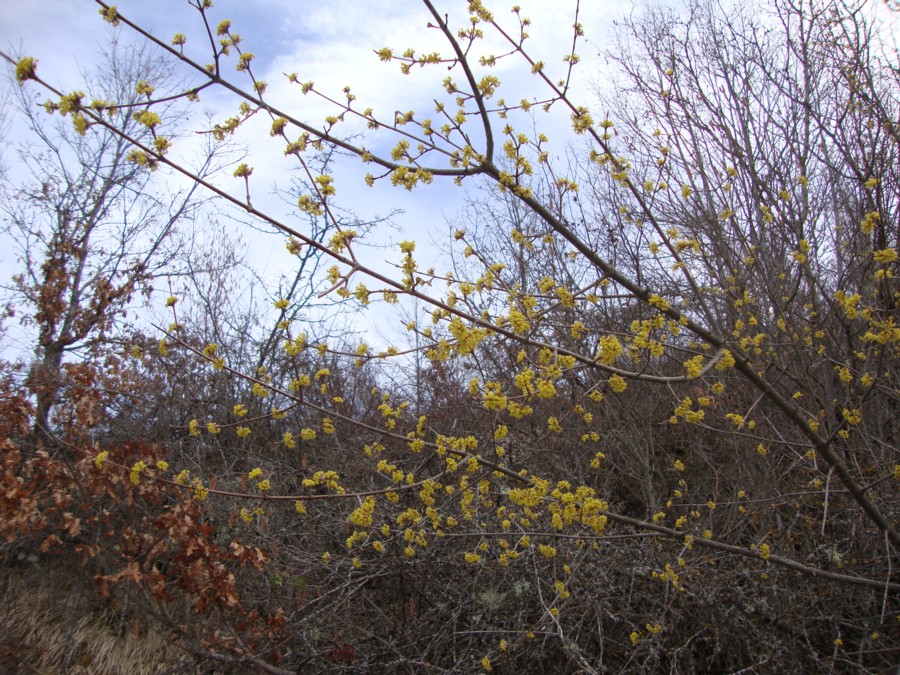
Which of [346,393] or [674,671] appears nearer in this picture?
[674,671]

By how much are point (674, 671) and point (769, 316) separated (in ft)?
10.4

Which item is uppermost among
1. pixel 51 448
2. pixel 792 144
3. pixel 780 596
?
pixel 792 144

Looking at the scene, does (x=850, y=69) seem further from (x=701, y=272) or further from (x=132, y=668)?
(x=132, y=668)

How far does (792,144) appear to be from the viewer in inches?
215

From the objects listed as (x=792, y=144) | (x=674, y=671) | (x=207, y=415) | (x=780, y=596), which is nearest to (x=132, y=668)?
(x=207, y=415)

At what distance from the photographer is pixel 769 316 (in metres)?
5.08

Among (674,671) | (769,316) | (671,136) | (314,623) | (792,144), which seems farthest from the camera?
(671,136)

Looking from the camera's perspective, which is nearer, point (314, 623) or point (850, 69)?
point (314, 623)

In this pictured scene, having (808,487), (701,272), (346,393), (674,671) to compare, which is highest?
(701,272)

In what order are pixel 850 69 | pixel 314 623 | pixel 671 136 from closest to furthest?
pixel 314 623 → pixel 850 69 → pixel 671 136

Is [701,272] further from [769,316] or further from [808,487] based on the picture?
[808,487]

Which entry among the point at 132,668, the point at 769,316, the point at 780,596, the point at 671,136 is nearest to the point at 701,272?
the point at 769,316

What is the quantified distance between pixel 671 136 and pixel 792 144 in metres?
1.11

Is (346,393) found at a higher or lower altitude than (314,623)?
higher
